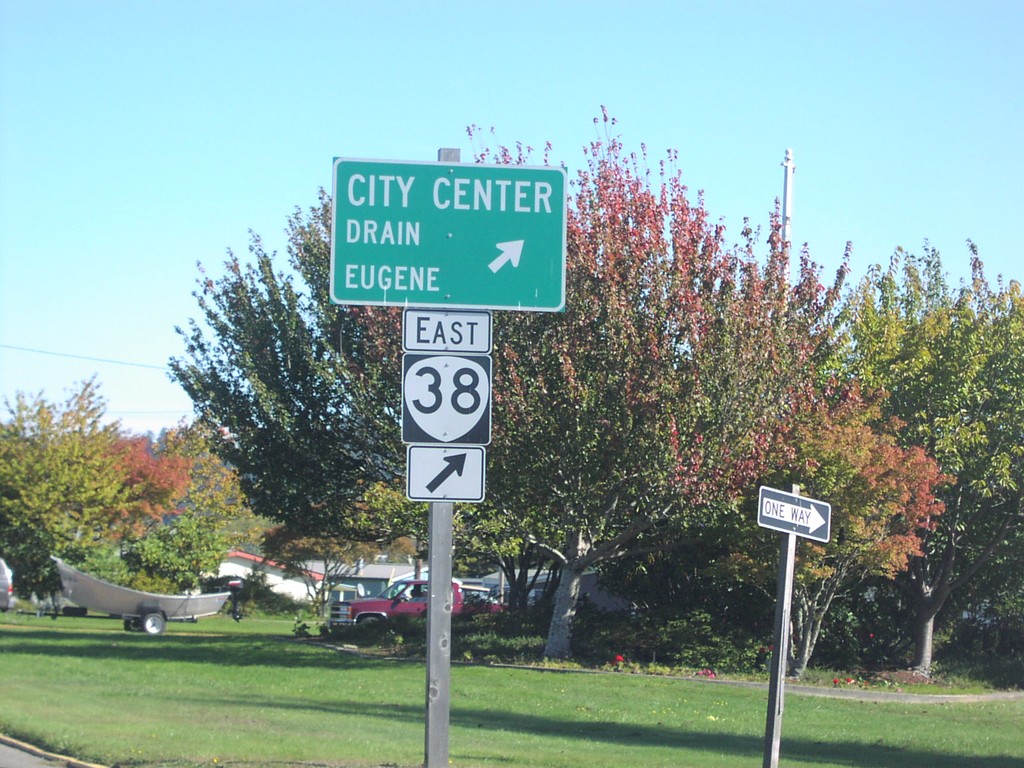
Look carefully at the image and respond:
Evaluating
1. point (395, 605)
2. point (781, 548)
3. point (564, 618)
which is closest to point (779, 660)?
point (781, 548)

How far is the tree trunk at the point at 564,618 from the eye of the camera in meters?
24.6

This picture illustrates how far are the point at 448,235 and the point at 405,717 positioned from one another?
9.68 m

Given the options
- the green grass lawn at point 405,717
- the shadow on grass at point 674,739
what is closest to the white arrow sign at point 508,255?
the green grass lawn at point 405,717

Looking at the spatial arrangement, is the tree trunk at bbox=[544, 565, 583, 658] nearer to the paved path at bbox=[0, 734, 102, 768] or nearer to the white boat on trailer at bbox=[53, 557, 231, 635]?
the white boat on trailer at bbox=[53, 557, 231, 635]

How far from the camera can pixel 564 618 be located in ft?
81.4

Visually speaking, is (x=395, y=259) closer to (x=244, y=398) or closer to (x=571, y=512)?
(x=571, y=512)

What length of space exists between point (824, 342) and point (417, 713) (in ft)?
38.5

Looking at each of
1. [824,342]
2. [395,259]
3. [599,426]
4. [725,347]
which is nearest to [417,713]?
[599,426]

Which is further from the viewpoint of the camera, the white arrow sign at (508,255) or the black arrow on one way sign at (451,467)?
the white arrow sign at (508,255)

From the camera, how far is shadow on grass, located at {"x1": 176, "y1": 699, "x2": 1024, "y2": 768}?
13805 millimetres

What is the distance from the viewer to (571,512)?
2262 cm

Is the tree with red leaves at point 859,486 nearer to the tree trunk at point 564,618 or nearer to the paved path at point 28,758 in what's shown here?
the tree trunk at point 564,618

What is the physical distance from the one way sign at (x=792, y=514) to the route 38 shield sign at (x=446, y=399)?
245 centimetres

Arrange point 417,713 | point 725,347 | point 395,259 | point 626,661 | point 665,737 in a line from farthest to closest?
point 626,661
point 725,347
point 417,713
point 665,737
point 395,259
